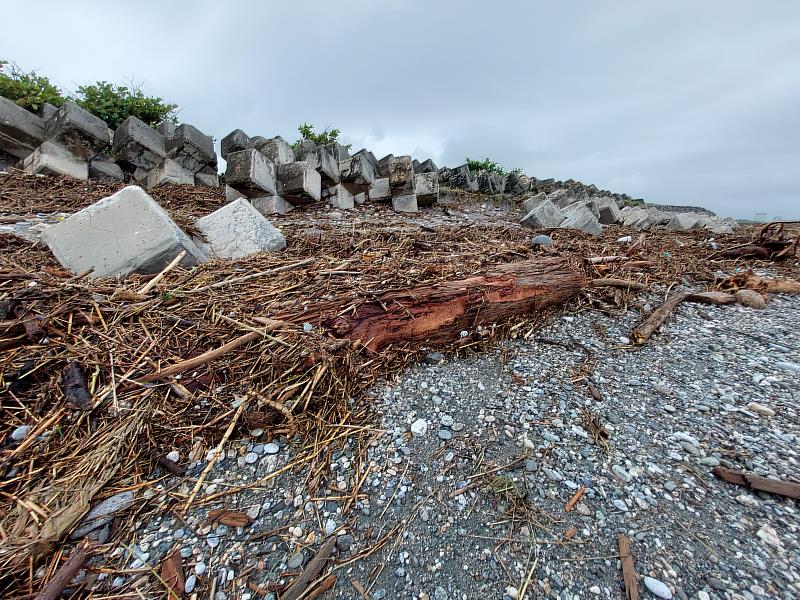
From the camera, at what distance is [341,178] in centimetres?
614

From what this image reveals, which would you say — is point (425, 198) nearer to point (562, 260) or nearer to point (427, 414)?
point (562, 260)

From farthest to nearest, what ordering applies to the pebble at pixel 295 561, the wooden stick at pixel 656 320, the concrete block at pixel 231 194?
the concrete block at pixel 231 194
the wooden stick at pixel 656 320
the pebble at pixel 295 561

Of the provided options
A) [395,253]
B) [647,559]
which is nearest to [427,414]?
[647,559]

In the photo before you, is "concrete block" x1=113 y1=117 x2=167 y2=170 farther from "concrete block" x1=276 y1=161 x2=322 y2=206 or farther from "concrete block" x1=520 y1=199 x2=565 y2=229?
"concrete block" x1=520 y1=199 x2=565 y2=229

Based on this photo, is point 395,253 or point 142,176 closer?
point 395,253

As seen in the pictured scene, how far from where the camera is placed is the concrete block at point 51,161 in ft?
14.0

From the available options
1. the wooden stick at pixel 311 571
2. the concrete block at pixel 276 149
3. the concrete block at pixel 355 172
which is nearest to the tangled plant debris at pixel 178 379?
the wooden stick at pixel 311 571

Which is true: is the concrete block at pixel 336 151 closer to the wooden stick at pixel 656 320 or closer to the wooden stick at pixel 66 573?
the wooden stick at pixel 656 320

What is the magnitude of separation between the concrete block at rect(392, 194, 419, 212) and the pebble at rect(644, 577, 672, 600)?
6088 mm

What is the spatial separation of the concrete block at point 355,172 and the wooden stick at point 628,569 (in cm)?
604

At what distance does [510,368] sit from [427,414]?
62 centimetres

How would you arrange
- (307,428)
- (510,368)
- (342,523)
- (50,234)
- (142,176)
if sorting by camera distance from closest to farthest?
1. (342,523)
2. (307,428)
3. (510,368)
4. (50,234)
5. (142,176)

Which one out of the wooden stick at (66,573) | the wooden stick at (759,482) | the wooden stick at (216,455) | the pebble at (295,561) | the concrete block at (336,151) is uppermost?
the concrete block at (336,151)

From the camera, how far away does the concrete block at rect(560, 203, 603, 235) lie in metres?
6.16
